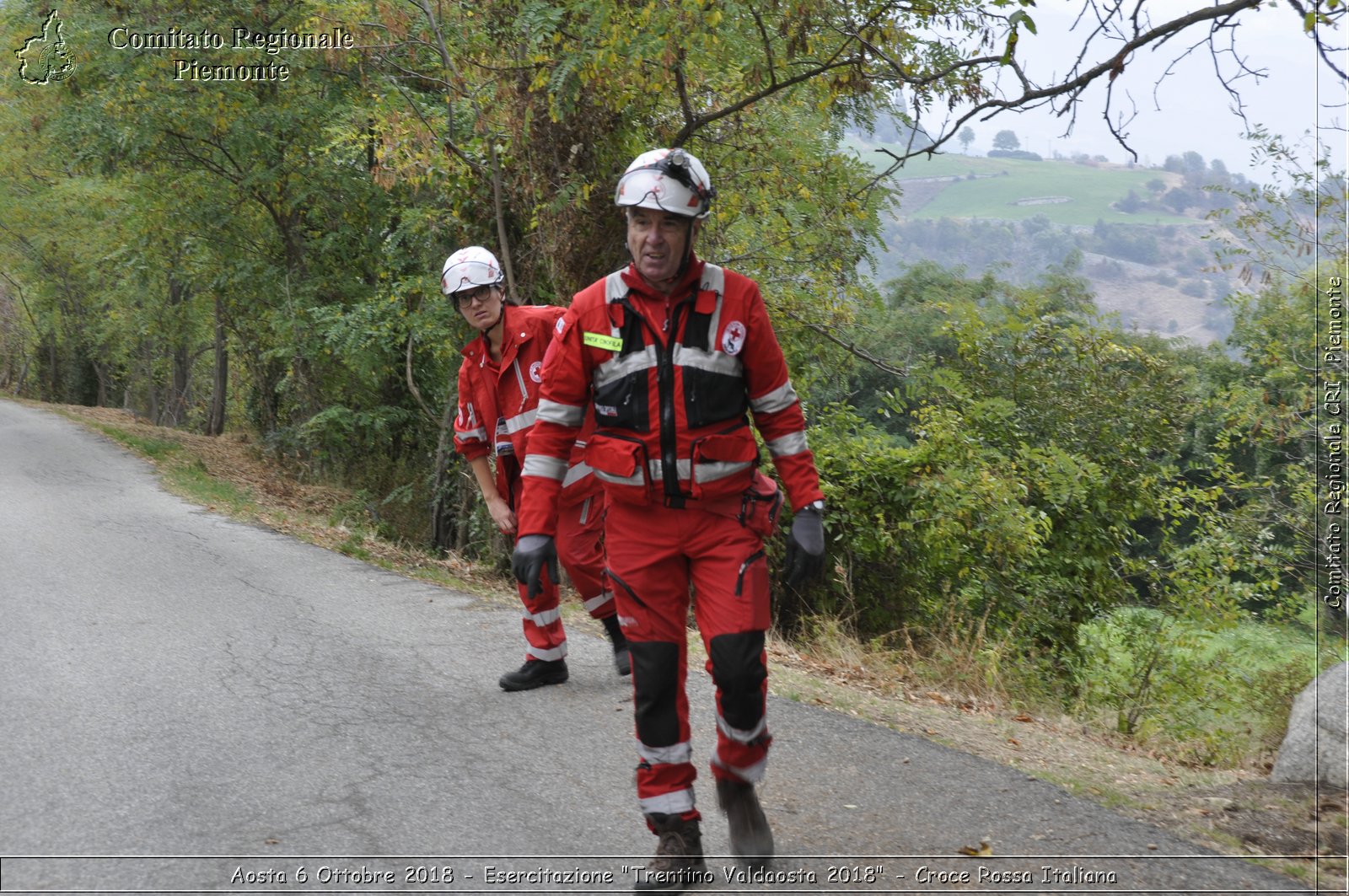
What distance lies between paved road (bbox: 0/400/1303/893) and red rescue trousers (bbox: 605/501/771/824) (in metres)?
0.42

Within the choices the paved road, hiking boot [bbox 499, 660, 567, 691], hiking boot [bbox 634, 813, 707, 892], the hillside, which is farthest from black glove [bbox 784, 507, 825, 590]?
the hillside

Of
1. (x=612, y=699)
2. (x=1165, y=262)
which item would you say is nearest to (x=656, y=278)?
(x=612, y=699)

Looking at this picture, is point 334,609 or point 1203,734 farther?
point 1203,734

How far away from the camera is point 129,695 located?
606 centimetres

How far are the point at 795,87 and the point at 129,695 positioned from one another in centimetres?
758

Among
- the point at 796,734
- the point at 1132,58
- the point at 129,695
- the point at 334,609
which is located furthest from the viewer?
the point at 334,609

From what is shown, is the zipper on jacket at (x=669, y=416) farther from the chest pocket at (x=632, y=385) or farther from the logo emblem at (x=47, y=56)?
the logo emblem at (x=47, y=56)

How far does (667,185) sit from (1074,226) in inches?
5136

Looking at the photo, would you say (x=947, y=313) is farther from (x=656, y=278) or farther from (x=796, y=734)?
(x=656, y=278)

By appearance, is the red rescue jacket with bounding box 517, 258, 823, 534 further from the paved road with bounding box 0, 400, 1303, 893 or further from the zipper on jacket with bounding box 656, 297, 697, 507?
the paved road with bounding box 0, 400, 1303, 893

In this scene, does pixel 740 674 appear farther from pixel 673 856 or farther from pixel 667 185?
pixel 667 185

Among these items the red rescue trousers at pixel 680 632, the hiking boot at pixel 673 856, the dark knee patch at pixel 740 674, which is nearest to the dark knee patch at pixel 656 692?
the red rescue trousers at pixel 680 632

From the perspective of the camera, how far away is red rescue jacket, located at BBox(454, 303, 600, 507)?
6.04 m

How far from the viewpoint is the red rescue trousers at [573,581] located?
6133mm
